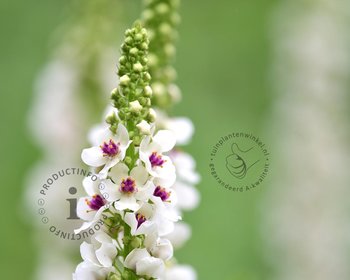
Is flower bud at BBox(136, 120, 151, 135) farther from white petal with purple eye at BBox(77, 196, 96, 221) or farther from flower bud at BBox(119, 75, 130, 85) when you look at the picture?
white petal with purple eye at BBox(77, 196, 96, 221)

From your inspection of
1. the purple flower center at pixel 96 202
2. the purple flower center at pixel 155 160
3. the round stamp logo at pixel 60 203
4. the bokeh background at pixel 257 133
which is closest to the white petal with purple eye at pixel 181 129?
the purple flower center at pixel 155 160

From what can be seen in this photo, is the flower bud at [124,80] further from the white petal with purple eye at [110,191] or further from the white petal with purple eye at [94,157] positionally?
the white petal with purple eye at [110,191]

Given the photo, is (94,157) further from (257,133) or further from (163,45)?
(257,133)

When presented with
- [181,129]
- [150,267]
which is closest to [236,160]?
[181,129]

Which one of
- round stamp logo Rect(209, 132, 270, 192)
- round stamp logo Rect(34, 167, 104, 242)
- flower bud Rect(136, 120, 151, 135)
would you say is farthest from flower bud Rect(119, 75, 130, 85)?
round stamp logo Rect(34, 167, 104, 242)

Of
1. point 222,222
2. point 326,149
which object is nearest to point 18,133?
point 222,222

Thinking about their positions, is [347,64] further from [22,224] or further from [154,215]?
[154,215]
